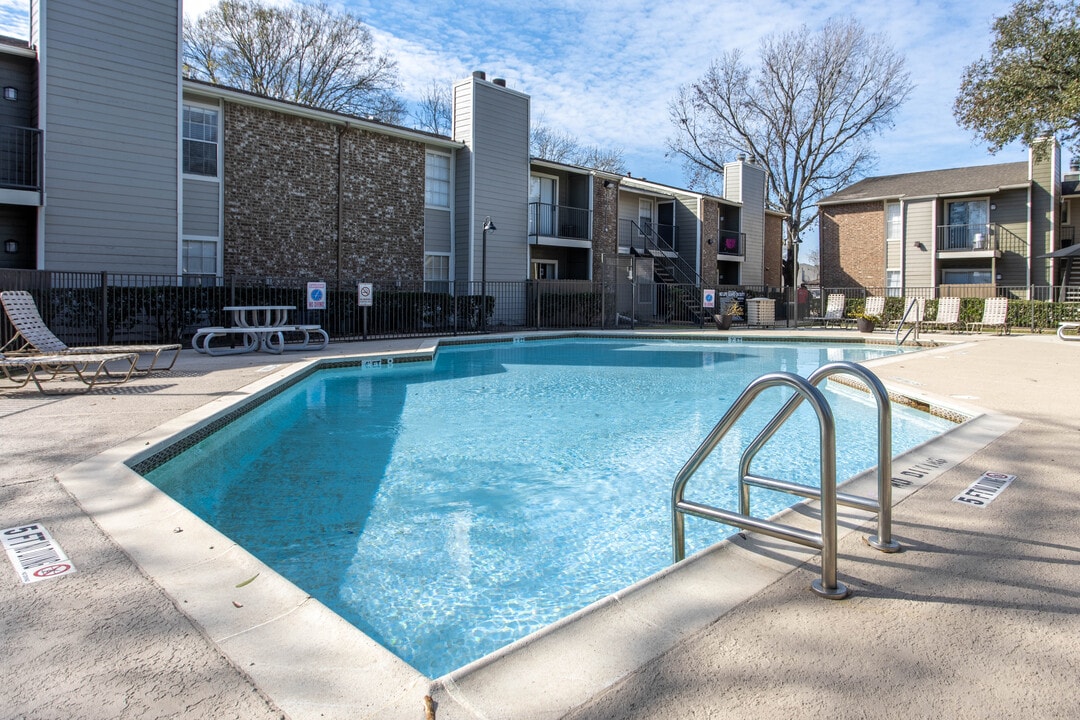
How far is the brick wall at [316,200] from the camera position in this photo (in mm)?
15031

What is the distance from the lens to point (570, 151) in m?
40.1

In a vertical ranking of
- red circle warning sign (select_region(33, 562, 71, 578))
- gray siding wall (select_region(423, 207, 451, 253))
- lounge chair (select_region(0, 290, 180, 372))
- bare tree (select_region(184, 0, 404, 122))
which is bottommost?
red circle warning sign (select_region(33, 562, 71, 578))

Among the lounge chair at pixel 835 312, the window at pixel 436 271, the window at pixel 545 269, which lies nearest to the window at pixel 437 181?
the window at pixel 436 271

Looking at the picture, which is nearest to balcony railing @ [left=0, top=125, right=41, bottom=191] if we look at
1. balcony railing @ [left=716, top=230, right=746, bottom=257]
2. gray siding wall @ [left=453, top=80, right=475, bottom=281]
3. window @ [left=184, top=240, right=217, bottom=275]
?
window @ [left=184, top=240, right=217, bottom=275]

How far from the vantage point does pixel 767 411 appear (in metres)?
8.20

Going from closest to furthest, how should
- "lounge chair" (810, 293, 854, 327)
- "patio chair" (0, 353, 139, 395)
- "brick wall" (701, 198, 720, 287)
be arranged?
"patio chair" (0, 353, 139, 395)
"lounge chair" (810, 293, 854, 327)
"brick wall" (701, 198, 720, 287)

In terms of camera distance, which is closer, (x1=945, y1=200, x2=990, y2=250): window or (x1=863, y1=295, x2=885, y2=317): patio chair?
(x1=863, y1=295, x2=885, y2=317): patio chair

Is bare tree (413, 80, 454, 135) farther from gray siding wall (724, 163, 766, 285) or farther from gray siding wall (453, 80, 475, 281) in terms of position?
gray siding wall (453, 80, 475, 281)

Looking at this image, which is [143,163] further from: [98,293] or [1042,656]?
[1042,656]

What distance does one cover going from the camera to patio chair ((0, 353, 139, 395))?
6.90m

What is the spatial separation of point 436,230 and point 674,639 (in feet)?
59.8

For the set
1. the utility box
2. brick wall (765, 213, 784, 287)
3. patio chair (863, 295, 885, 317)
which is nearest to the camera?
patio chair (863, 295, 885, 317)

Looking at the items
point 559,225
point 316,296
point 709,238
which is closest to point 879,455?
point 316,296

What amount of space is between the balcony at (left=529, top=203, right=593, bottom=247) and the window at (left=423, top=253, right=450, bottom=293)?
117 inches
